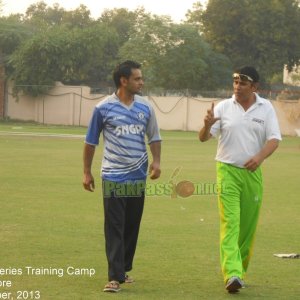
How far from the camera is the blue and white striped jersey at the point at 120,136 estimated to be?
7742mm

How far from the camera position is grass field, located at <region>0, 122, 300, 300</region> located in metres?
7.66

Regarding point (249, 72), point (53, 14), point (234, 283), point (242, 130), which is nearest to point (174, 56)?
point (249, 72)

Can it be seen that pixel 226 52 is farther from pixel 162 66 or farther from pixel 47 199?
pixel 47 199

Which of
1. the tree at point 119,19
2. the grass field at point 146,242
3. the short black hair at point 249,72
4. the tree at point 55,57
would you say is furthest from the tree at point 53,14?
the short black hair at point 249,72

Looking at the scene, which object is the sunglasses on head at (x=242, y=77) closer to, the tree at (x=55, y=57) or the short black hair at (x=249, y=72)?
the short black hair at (x=249, y=72)

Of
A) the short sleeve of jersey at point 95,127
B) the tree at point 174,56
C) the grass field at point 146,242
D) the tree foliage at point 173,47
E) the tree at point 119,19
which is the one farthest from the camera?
the tree at point 119,19

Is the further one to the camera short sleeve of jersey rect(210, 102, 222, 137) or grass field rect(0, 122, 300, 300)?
short sleeve of jersey rect(210, 102, 222, 137)

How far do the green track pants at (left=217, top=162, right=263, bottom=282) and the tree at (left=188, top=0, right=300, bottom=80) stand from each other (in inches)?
2076

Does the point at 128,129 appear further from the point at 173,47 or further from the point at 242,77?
the point at 173,47

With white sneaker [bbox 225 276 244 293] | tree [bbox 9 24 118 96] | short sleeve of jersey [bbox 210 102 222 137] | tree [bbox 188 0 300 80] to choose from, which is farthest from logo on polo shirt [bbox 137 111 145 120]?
tree [bbox 188 0 300 80]

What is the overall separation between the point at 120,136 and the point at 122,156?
17cm

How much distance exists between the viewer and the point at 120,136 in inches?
305

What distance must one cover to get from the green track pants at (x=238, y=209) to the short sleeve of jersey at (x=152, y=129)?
24.6 inches

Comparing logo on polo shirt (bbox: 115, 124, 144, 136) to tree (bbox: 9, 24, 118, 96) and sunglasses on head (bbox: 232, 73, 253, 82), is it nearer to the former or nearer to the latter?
sunglasses on head (bbox: 232, 73, 253, 82)
